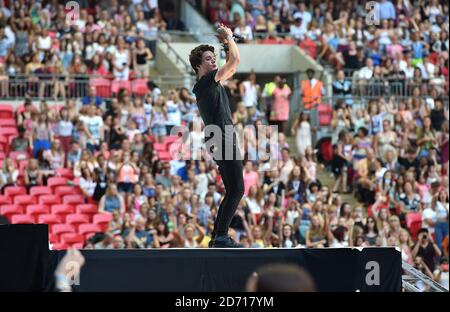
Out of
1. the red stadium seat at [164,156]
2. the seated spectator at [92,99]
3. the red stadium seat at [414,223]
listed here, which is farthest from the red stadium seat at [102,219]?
the red stadium seat at [414,223]

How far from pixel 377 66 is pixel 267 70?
104 inches

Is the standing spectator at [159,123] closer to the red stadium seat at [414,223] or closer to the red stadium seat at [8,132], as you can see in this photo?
the red stadium seat at [8,132]

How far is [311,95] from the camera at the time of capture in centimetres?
2339

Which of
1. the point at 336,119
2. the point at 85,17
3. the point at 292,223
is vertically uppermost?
the point at 85,17

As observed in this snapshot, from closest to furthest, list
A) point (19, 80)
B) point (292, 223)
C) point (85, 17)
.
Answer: point (292, 223), point (19, 80), point (85, 17)

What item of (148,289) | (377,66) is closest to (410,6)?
(377,66)

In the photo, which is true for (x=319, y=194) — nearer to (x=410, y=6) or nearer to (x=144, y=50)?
(x=144, y=50)

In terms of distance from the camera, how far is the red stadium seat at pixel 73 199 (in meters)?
19.4

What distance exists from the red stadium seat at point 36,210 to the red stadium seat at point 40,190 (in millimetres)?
304

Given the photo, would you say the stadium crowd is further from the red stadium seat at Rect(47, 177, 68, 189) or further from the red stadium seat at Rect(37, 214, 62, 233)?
the red stadium seat at Rect(37, 214, 62, 233)

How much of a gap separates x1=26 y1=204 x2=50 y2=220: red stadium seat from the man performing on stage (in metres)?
8.62

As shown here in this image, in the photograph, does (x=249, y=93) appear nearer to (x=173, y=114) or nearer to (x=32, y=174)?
(x=173, y=114)

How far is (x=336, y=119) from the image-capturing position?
2273 centimetres

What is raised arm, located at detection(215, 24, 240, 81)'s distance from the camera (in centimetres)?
1007
